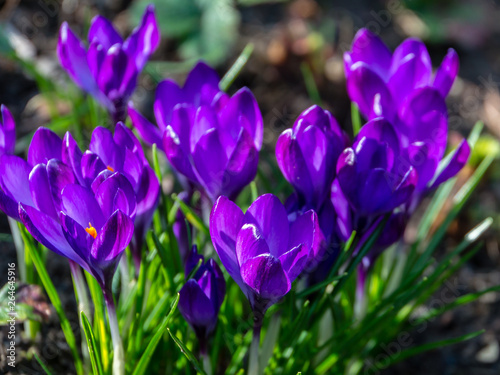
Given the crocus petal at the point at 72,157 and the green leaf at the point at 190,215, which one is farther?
the green leaf at the point at 190,215

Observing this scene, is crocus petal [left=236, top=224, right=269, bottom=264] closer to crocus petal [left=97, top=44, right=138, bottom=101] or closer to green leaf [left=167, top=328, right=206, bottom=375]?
green leaf [left=167, top=328, right=206, bottom=375]

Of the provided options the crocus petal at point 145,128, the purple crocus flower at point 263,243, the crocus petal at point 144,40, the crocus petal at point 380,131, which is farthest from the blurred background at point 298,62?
the purple crocus flower at point 263,243

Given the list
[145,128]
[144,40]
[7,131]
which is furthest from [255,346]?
[144,40]

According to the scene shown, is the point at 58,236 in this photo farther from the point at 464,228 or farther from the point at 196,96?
the point at 464,228

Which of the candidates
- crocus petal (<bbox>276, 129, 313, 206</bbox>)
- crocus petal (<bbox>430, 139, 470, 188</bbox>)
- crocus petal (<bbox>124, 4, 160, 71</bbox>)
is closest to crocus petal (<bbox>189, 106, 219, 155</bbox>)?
crocus petal (<bbox>276, 129, 313, 206</bbox>)

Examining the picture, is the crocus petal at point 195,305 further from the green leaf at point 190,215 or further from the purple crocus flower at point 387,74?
the purple crocus flower at point 387,74

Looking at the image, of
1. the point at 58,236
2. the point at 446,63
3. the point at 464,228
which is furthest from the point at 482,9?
the point at 58,236
